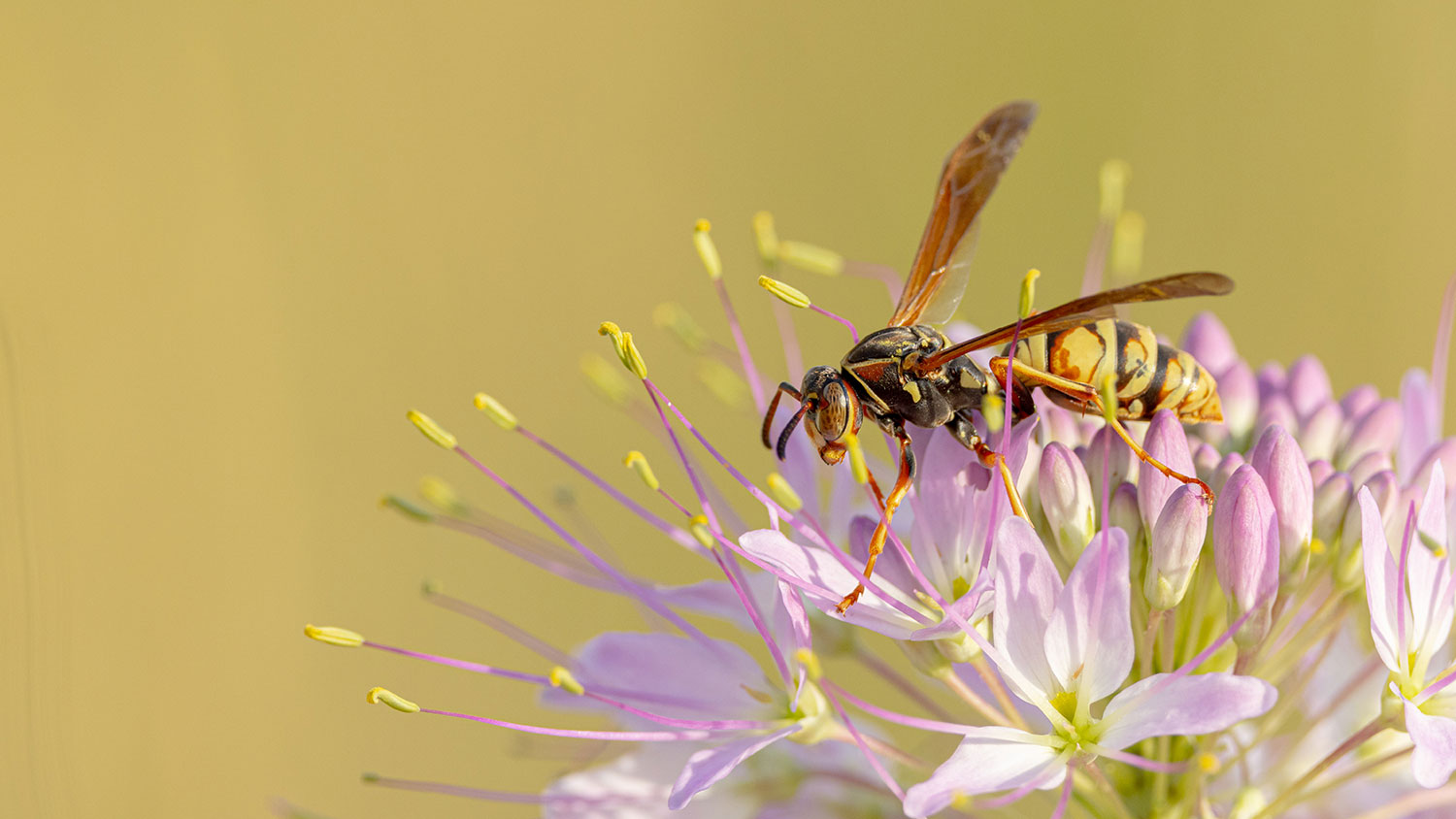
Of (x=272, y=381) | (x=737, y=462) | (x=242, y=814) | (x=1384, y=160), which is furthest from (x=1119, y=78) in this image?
(x=242, y=814)

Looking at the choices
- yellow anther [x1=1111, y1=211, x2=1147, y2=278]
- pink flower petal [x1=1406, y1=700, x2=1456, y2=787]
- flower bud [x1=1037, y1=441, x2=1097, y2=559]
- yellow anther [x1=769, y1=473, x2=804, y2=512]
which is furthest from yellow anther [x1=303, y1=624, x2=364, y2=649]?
yellow anther [x1=1111, y1=211, x2=1147, y2=278]

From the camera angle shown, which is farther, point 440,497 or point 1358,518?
point 440,497

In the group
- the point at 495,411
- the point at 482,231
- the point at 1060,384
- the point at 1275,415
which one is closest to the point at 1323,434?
A: the point at 1275,415

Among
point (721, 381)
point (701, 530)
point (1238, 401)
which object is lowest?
point (701, 530)

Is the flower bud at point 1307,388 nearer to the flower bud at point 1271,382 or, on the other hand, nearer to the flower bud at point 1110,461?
the flower bud at point 1271,382

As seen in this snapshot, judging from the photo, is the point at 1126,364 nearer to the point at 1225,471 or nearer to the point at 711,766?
the point at 1225,471
